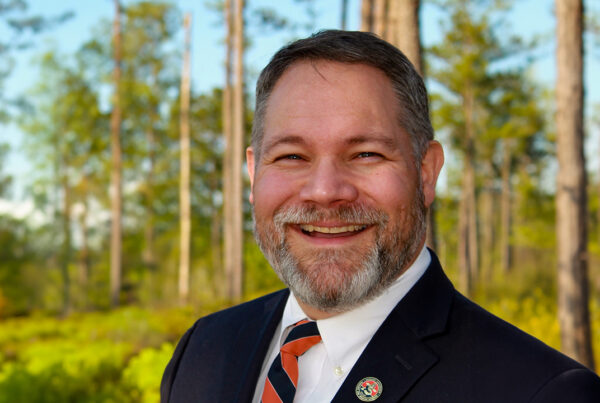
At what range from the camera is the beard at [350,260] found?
166cm

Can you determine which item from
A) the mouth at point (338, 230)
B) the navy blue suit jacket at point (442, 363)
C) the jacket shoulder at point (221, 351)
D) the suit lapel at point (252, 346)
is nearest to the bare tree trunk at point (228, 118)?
the jacket shoulder at point (221, 351)

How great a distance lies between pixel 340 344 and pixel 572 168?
6.41 metres

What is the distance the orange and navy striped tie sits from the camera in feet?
5.53

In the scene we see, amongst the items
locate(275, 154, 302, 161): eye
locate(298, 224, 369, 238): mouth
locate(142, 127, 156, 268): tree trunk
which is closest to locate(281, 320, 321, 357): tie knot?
locate(298, 224, 369, 238): mouth

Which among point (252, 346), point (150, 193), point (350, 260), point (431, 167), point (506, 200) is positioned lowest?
point (506, 200)

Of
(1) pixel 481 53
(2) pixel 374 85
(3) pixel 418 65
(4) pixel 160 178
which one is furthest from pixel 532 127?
(2) pixel 374 85

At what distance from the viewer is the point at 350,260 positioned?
1691 mm

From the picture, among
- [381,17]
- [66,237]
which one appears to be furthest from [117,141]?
[381,17]

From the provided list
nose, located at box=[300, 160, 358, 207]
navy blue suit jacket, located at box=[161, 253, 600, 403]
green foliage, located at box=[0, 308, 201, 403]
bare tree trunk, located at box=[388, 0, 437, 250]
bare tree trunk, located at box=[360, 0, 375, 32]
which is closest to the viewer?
navy blue suit jacket, located at box=[161, 253, 600, 403]

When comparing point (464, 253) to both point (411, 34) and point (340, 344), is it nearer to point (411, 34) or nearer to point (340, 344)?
point (411, 34)

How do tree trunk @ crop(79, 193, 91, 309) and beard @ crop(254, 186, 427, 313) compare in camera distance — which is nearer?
beard @ crop(254, 186, 427, 313)

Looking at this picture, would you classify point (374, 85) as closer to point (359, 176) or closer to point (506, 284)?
point (359, 176)

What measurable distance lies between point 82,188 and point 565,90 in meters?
27.0

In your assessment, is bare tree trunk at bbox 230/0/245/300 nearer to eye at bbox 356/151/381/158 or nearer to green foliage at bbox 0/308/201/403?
green foliage at bbox 0/308/201/403
